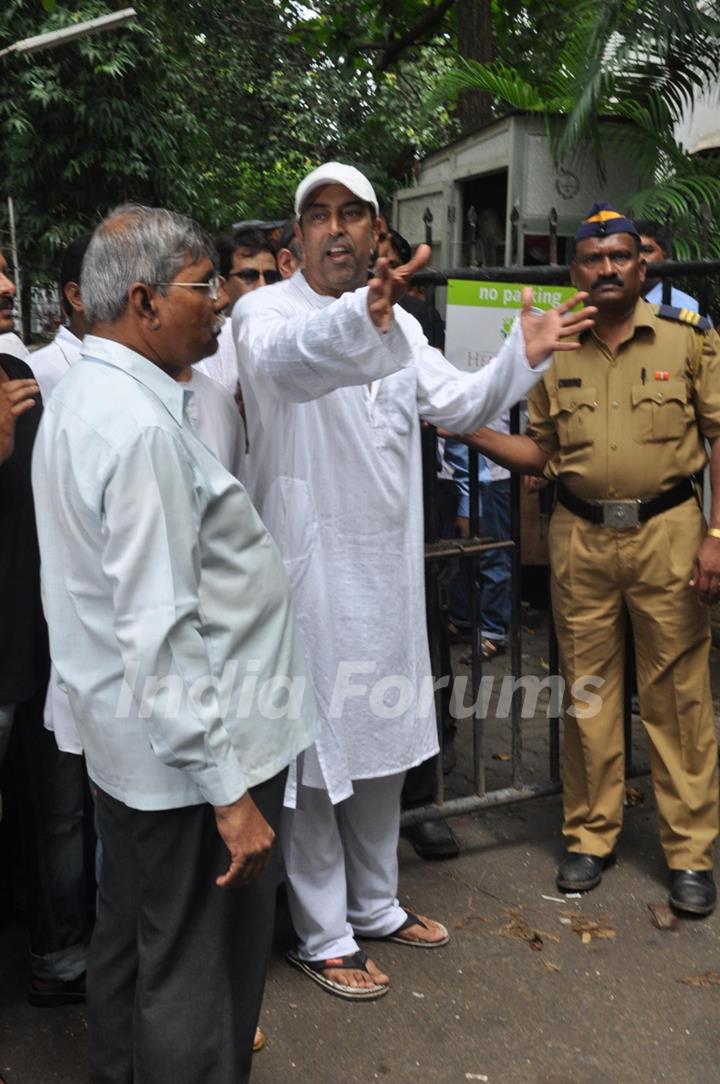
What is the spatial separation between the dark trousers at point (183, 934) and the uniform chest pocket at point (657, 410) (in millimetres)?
1789

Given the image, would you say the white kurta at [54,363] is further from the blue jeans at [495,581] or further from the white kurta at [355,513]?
the blue jeans at [495,581]

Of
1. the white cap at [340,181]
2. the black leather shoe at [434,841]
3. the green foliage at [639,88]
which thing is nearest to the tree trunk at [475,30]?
the green foliage at [639,88]

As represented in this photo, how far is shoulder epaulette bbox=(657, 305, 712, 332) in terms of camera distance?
12.6 feet

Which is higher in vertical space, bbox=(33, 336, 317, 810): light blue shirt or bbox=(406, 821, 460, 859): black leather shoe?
bbox=(33, 336, 317, 810): light blue shirt

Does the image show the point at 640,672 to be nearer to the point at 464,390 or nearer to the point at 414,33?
the point at 464,390

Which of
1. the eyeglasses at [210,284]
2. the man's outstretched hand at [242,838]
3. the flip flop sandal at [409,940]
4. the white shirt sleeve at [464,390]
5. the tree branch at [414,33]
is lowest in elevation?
the flip flop sandal at [409,940]

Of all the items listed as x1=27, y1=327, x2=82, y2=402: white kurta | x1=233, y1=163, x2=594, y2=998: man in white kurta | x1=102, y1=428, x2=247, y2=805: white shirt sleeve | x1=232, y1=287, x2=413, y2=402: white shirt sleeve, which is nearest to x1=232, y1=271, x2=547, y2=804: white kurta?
x1=233, y1=163, x2=594, y2=998: man in white kurta

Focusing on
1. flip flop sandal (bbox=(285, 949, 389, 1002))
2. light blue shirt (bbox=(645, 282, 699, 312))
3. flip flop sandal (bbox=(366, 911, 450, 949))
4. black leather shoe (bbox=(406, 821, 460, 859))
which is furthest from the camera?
light blue shirt (bbox=(645, 282, 699, 312))

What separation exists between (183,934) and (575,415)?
2.11 meters

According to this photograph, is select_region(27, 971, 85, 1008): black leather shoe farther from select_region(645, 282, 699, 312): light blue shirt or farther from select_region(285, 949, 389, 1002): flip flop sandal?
select_region(645, 282, 699, 312): light blue shirt

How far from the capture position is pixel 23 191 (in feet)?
41.9

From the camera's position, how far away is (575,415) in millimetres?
3861

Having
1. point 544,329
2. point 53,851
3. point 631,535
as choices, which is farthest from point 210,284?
point 631,535

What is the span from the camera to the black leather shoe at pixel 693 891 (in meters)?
3.82
